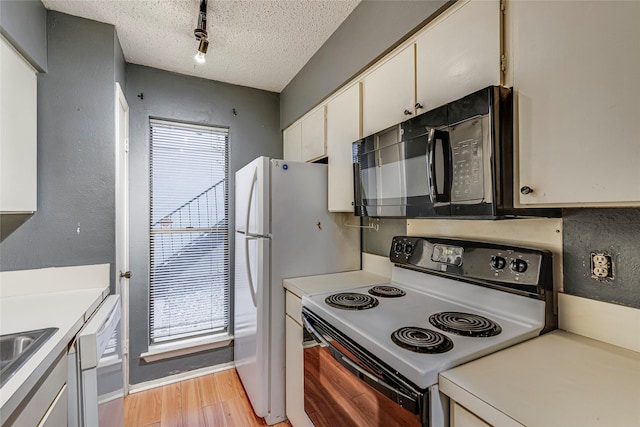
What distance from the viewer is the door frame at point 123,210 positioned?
1.88 meters

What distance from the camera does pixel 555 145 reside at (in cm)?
86

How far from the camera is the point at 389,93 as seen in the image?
58.7 inches

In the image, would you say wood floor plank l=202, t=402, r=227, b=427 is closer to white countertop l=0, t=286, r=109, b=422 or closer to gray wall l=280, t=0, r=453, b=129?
white countertop l=0, t=286, r=109, b=422

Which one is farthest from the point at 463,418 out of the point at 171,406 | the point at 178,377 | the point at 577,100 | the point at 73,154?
the point at 178,377

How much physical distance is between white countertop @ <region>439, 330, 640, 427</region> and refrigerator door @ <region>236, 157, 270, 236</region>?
1.33 meters

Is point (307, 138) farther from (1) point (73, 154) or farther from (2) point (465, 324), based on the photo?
(2) point (465, 324)

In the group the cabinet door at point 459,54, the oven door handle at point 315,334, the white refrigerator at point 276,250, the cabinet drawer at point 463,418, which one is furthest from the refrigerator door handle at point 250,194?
the cabinet drawer at point 463,418

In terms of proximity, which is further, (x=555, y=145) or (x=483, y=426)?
(x=555, y=145)

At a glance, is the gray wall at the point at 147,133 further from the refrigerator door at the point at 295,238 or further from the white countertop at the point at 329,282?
the white countertop at the point at 329,282

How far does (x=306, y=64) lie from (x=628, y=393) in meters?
2.48

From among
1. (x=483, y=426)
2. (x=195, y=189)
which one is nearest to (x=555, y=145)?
(x=483, y=426)

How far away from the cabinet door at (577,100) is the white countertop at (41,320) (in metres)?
1.58

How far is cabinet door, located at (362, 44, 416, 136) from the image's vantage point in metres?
1.37

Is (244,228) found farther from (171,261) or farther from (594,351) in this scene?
(594,351)
